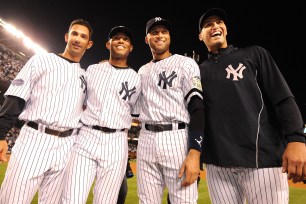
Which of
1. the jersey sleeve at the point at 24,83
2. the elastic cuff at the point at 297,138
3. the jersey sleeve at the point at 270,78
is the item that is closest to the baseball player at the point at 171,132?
the jersey sleeve at the point at 270,78

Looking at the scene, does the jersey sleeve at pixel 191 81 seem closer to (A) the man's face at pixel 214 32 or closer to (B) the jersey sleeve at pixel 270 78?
(A) the man's face at pixel 214 32

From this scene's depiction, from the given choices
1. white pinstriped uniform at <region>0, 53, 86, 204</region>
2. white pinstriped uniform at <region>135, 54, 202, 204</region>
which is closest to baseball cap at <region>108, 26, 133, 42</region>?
white pinstriped uniform at <region>0, 53, 86, 204</region>

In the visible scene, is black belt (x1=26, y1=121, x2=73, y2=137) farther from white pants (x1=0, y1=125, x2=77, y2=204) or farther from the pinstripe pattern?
the pinstripe pattern

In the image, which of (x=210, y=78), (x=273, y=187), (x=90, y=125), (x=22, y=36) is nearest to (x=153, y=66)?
(x=210, y=78)

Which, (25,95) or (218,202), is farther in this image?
(25,95)

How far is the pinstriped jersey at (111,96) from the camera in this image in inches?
95.3

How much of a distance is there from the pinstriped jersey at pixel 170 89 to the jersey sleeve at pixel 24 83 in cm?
106

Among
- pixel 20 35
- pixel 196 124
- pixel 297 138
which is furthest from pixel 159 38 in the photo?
pixel 20 35

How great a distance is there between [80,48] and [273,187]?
217 cm

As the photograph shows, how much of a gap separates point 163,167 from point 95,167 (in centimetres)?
66

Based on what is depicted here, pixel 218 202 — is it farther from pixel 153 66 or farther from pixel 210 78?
pixel 153 66

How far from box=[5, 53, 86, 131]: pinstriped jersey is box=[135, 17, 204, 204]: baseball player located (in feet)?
2.24

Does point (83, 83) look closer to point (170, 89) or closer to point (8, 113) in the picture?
point (8, 113)

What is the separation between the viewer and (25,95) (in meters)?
2.30
